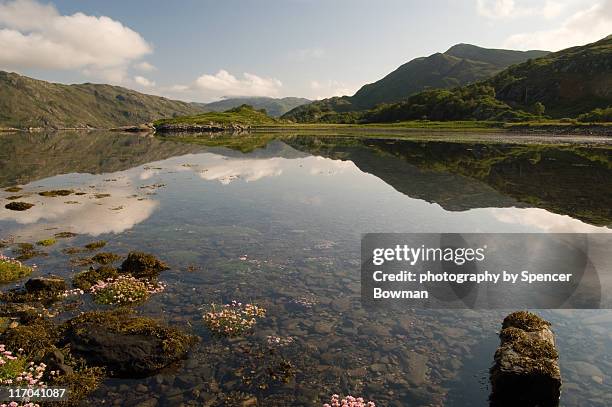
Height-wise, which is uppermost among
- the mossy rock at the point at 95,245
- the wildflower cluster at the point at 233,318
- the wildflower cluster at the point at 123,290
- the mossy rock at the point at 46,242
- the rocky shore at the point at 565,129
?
the rocky shore at the point at 565,129

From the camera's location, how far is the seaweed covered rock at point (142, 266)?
19219 mm

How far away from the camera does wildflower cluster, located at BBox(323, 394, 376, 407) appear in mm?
10039

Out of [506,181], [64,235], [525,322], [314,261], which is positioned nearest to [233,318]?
[314,261]

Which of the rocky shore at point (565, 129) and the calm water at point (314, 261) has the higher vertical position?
the rocky shore at point (565, 129)

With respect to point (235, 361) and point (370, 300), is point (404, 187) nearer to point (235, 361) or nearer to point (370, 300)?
point (370, 300)

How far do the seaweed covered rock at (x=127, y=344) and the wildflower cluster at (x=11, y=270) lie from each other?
7.30 m

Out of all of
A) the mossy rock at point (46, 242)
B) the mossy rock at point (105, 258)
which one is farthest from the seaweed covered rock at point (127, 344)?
the mossy rock at point (46, 242)

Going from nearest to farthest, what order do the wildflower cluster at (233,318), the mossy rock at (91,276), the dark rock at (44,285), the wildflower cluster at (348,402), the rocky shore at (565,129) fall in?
the wildflower cluster at (348,402), the wildflower cluster at (233,318), the dark rock at (44,285), the mossy rock at (91,276), the rocky shore at (565,129)

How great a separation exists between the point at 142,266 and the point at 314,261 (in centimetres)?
907

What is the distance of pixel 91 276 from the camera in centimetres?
1819

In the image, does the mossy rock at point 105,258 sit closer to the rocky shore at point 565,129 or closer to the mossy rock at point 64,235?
the mossy rock at point 64,235

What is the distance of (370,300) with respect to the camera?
54.7 ft

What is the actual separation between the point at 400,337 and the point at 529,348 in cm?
405

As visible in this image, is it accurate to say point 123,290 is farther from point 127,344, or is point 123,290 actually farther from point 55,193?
point 55,193
